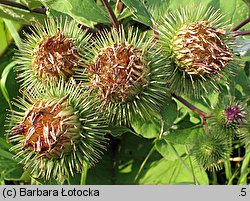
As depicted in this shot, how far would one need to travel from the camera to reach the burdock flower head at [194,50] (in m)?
2.16

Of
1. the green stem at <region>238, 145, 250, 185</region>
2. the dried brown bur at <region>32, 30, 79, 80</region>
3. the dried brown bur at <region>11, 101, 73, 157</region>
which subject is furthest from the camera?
the green stem at <region>238, 145, 250, 185</region>

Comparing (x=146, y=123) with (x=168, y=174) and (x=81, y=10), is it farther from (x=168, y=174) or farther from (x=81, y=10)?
(x=81, y=10)

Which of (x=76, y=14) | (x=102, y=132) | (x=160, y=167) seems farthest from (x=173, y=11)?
(x=160, y=167)

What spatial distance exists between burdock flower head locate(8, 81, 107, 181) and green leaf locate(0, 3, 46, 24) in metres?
0.86

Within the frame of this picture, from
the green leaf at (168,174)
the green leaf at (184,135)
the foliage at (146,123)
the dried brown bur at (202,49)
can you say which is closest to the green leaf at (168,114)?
the foliage at (146,123)

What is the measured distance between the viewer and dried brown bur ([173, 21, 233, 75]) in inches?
84.6

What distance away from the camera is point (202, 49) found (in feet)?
6.98

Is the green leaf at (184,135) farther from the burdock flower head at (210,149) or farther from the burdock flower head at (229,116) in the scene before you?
the burdock flower head at (229,116)

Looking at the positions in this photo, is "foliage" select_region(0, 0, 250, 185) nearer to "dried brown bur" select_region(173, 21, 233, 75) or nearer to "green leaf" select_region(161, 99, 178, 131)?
"green leaf" select_region(161, 99, 178, 131)

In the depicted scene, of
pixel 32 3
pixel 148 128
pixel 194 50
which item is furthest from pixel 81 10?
pixel 148 128

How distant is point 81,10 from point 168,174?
5.10 feet

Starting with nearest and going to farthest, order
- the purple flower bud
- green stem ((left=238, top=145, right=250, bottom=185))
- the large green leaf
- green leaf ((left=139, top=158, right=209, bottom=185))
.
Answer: the purple flower bud → green stem ((left=238, top=145, right=250, bottom=185)) → green leaf ((left=139, top=158, right=209, bottom=185)) → the large green leaf

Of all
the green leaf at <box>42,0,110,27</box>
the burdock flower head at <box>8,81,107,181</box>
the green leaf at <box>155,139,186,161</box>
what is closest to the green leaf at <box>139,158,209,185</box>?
the green leaf at <box>155,139,186,161</box>
